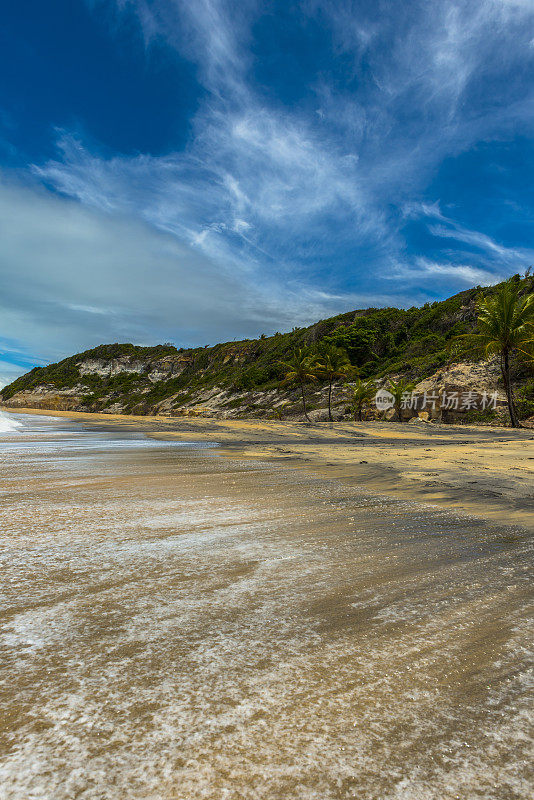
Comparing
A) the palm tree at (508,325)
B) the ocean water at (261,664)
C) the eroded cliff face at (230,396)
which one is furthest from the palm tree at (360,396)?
the ocean water at (261,664)

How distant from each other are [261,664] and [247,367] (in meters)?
52.3

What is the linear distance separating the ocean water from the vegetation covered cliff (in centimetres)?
2373

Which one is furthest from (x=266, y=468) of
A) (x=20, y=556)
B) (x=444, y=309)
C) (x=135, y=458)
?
(x=444, y=309)

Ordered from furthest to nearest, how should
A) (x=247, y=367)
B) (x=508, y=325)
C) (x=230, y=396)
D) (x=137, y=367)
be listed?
(x=137, y=367)
(x=247, y=367)
(x=230, y=396)
(x=508, y=325)

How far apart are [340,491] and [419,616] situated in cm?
243

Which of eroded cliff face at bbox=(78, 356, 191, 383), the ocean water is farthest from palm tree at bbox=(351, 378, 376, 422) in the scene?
eroded cliff face at bbox=(78, 356, 191, 383)

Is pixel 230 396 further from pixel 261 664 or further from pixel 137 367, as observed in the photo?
pixel 261 664

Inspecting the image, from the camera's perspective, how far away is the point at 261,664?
108cm

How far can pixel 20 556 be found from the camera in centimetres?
186

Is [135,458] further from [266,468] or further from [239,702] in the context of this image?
[239,702]

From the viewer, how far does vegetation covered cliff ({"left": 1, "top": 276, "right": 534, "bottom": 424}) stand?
112 feet

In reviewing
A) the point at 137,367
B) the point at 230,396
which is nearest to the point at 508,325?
the point at 230,396

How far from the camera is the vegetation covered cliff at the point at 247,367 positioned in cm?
3417

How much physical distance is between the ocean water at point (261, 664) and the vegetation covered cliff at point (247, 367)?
23729 millimetres
